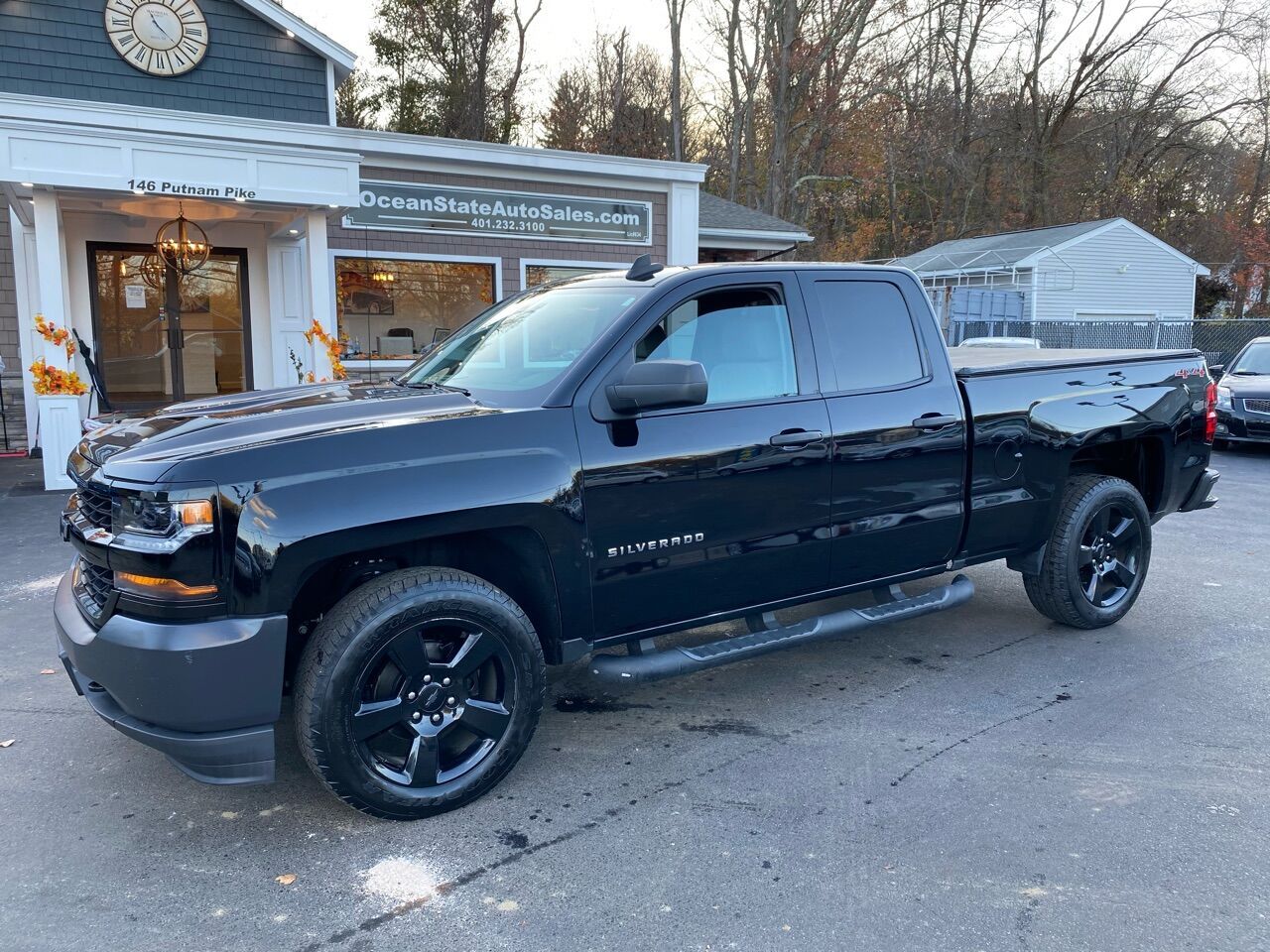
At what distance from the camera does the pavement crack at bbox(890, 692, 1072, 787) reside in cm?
363

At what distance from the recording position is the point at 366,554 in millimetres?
3281

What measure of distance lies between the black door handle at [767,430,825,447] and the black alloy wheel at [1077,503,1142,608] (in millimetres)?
2022

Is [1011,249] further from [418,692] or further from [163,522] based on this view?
[163,522]

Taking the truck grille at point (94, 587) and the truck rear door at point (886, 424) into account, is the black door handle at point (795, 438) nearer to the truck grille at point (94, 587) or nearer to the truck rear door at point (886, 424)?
the truck rear door at point (886, 424)

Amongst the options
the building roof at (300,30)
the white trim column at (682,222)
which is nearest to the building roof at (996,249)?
the white trim column at (682,222)

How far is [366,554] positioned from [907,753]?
89.9 inches

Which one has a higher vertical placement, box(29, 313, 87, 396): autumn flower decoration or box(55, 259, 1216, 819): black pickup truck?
box(29, 313, 87, 396): autumn flower decoration

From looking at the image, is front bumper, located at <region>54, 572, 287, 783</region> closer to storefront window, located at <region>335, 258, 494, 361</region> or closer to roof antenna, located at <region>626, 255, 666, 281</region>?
roof antenna, located at <region>626, 255, 666, 281</region>

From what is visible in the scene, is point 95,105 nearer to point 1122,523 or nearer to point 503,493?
point 503,493

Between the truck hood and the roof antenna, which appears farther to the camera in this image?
the roof antenna

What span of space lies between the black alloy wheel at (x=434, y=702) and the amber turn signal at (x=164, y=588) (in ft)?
1.88

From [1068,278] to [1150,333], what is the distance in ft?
28.8

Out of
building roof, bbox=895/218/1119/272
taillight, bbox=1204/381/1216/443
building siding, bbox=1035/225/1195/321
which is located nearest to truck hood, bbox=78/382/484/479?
taillight, bbox=1204/381/1216/443

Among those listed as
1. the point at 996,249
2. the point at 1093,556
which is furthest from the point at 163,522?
the point at 996,249
